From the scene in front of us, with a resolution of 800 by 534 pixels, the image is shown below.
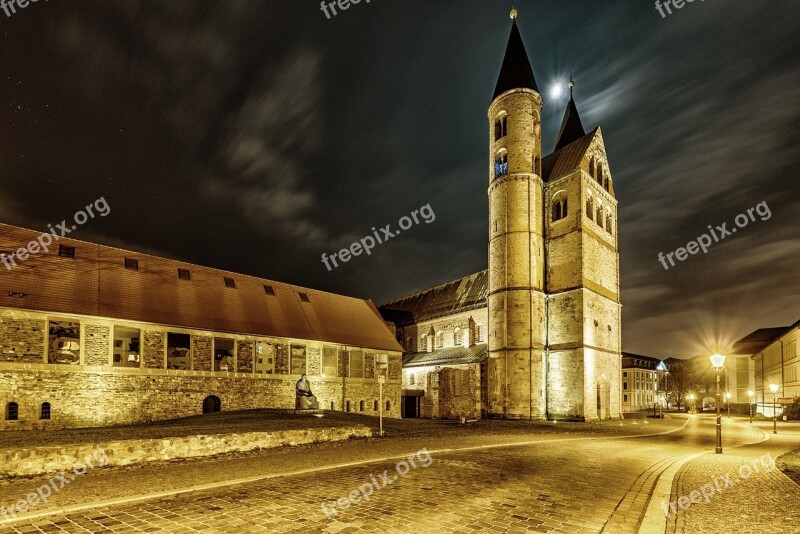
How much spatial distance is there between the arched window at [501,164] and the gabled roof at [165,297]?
17.0 metres

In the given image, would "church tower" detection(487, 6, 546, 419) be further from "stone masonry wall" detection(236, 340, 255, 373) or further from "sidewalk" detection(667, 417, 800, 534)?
"sidewalk" detection(667, 417, 800, 534)

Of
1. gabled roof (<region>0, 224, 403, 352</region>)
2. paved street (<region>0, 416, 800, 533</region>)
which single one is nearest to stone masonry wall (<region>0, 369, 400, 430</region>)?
gabled roof (<region>0, 224, 403, 352</region>)

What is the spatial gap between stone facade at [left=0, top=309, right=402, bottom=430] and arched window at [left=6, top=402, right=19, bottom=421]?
0.10 m

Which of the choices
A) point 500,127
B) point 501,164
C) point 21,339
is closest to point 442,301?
point 501,164

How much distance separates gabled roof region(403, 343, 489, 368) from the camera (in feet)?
138

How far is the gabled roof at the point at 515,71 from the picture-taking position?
4144 centimetres

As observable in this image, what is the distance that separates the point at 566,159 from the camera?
4141 cm

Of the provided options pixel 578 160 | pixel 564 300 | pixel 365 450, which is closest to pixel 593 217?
pixel 578 160

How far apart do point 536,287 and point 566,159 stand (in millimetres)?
11747

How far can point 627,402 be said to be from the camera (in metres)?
92.5

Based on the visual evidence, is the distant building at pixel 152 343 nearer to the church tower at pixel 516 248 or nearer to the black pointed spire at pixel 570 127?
the church tower at pixel 516 248

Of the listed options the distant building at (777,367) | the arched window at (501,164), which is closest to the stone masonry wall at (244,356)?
the arched window at (501,164)

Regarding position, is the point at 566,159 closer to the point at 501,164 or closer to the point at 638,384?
the point at 501,164

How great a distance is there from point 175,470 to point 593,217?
37570mm
